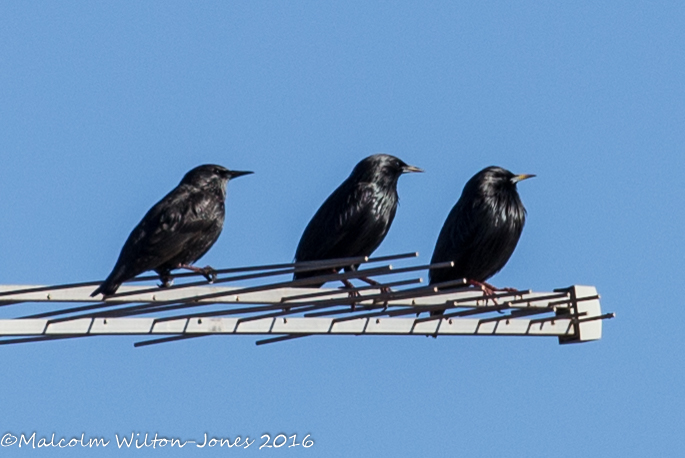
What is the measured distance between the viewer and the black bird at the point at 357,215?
28.4ft

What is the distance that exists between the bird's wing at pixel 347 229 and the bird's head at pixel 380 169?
0.09 meters

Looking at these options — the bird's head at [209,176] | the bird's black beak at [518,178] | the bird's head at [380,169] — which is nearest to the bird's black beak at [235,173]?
the bird's head at [209,176]

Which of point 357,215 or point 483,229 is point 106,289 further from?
point 483,229

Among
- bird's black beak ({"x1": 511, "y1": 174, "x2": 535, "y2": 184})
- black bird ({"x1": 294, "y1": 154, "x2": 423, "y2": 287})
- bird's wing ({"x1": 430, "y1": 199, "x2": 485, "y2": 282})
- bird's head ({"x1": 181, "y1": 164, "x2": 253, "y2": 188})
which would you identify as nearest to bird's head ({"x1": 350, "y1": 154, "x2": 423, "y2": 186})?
black bird ({"x1": 294, "y1": 154, "x2": 423, "y2": 287})

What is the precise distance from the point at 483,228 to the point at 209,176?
186 cm

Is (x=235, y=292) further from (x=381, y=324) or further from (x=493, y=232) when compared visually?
(x=493, y=232)

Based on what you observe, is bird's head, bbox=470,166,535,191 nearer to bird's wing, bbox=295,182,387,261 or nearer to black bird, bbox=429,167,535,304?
black bird, bbox=429,167,535,304

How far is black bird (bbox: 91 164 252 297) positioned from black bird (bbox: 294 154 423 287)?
77 cm

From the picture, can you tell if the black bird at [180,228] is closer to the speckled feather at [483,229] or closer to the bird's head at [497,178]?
the speckled feather at [483,229]

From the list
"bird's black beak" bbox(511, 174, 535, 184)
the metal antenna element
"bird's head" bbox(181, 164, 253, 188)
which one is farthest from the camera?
"bird's black beak" bbox(511, 174, 535, 184)

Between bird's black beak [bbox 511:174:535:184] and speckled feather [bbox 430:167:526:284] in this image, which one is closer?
speckled feather [bbox 430:167:526:284]

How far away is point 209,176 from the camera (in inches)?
331

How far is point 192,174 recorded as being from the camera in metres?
8.43

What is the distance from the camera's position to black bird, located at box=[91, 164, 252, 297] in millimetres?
7594
